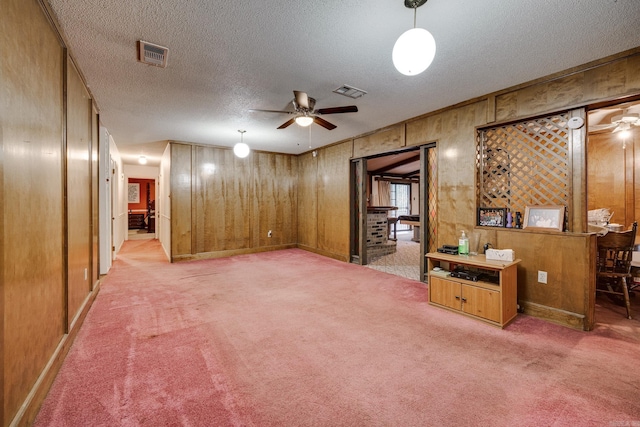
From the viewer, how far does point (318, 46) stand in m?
2.39

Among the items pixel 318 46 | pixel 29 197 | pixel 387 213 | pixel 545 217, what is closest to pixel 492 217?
pixel 545 217

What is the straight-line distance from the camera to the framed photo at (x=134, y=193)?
1157 cm

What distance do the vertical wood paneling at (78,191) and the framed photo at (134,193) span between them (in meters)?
9.64

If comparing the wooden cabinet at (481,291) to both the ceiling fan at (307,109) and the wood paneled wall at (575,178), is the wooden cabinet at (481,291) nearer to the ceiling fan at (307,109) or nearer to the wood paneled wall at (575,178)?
the wood paneled wall at (575,178)

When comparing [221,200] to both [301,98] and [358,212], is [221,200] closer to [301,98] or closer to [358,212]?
[358,212]

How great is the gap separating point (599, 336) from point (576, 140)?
73.9 inches

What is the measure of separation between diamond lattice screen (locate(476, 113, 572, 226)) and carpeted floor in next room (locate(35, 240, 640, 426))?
4.44 ft

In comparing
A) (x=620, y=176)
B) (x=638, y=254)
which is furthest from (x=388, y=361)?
(x=620, y=176)

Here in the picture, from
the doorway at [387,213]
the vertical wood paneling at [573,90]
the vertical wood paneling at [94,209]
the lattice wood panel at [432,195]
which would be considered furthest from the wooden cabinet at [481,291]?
the vertical wood paneling at [94,209]

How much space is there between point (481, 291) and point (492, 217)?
1.06 metres

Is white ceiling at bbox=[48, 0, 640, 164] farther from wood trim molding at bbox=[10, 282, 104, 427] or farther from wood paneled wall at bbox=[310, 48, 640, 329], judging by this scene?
wood trim molding at bbox=[10, 282, 104, 427]

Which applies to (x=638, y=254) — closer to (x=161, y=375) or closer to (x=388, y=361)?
(x=388, y=361)

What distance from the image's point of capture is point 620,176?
515cm

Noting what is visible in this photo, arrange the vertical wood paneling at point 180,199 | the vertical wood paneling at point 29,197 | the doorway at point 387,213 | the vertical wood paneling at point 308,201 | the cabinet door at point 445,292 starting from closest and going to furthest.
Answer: the vertical wood paneling at point 29,197, the cabinet door at point 445,292, the doorway at point 387,213, the vertical wood paneling at point 180,199, the vertical wood paneling at point 308,201
